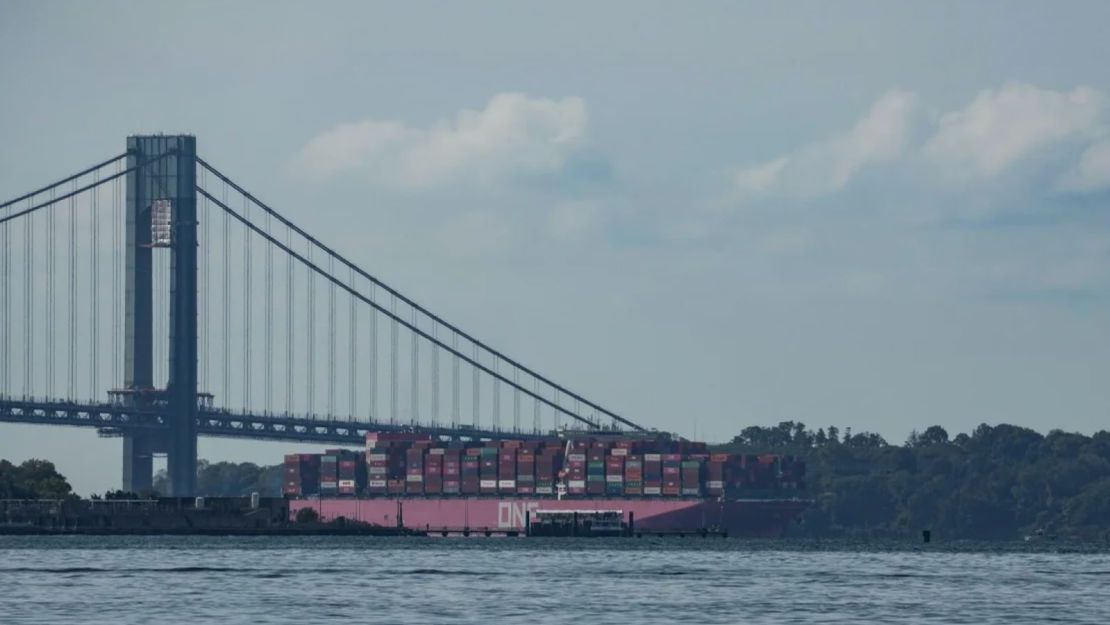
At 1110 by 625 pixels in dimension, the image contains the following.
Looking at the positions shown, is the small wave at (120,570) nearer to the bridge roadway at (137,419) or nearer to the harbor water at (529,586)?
the harbor water at (529,586)

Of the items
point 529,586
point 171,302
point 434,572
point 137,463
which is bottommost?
point 529,586

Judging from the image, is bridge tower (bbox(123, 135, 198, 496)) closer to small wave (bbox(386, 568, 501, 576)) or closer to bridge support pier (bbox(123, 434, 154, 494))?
bridge support pier (bbox(123, 434, 154, 494))

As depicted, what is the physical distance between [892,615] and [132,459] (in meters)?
116

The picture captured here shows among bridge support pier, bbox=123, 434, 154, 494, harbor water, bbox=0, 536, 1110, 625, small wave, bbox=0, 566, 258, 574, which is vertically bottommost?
harbor water, bbox=0, 536, 1110, 625

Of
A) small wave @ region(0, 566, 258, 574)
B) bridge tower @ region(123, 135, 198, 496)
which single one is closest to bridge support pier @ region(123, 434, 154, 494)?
bridge tower @ region(123, 135, 198, 496)

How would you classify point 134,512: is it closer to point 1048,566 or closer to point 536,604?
point 1048,566

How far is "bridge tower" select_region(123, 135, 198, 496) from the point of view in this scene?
7328 inches

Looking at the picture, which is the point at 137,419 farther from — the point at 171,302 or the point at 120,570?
the point at 120,570

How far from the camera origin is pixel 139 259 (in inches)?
7480

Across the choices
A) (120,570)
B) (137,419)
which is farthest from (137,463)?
(120,570)

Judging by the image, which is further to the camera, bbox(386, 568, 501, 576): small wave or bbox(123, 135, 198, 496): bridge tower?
bbox(123, 135, 198, 496): bridge tower

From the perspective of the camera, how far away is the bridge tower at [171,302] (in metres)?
186

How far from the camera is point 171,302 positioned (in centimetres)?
18750

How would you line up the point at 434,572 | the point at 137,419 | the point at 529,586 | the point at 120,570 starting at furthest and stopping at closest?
the point at 137,419, the point at 434,572, the point at 120,570, the point at 529,586
